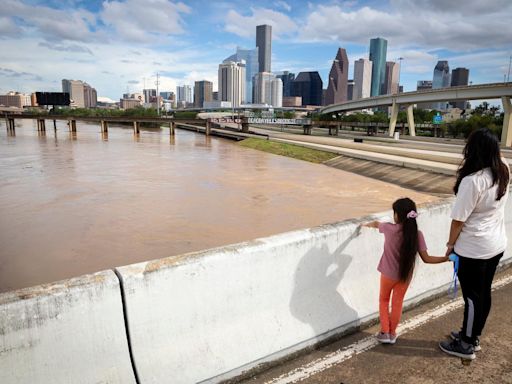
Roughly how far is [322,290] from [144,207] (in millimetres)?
14477

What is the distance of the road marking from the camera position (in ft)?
10.7

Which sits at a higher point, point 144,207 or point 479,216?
point 479,216

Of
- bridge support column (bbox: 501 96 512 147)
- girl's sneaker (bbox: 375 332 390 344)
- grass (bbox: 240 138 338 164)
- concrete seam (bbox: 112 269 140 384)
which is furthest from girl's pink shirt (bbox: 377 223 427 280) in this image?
bridge support column (bbox: 501 96 512 147)

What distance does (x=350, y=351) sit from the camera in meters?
3.65

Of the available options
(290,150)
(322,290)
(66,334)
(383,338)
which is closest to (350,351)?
(383,338)

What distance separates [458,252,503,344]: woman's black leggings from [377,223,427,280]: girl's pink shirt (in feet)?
1.31

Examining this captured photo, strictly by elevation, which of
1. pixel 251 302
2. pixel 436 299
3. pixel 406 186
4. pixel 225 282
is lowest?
pixel 406 186

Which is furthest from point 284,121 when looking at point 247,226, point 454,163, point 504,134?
point 247,226

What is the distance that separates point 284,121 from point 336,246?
242 ft

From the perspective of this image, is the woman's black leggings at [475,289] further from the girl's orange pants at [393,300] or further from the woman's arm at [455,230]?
the girl's orange pants at [393,300]

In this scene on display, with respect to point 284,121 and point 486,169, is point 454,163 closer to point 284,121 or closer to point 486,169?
point 486,169

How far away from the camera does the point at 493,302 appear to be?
4.68m

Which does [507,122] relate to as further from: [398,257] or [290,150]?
[398,257]

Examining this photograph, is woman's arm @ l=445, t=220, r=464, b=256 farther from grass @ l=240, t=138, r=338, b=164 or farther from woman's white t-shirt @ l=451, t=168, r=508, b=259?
grass @ l=240, t=138, r=338, b=164
